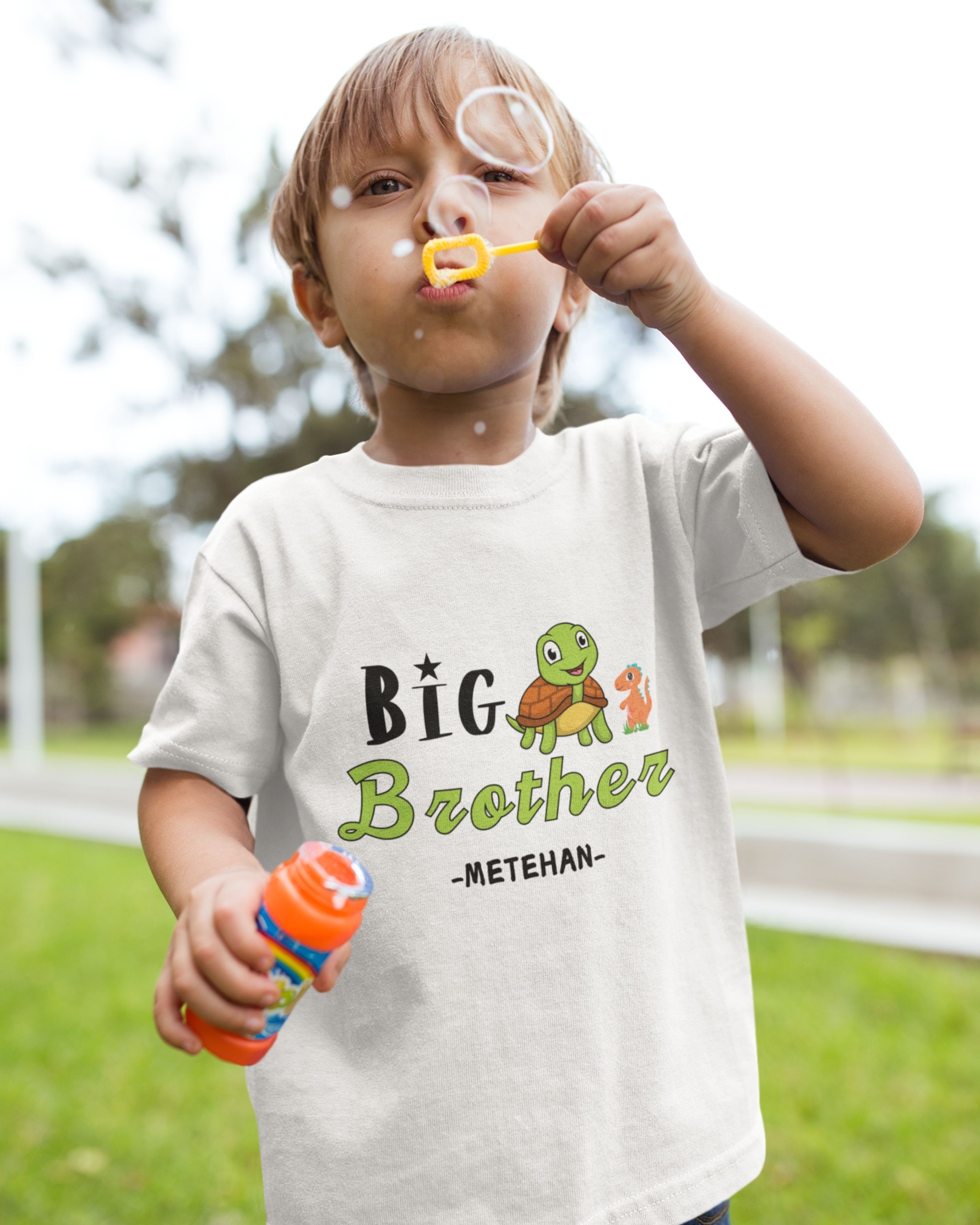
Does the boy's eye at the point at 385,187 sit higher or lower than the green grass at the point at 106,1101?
higher

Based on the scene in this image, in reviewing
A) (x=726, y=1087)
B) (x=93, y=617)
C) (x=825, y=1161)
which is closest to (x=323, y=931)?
(x=726, y=1087)

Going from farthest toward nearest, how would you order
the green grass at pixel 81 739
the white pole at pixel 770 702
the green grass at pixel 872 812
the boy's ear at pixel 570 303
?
1. the green grass at pixel 81 739
2. the white pole at pixel 770 702
3. the green grass at pixel 872 812
4. the boy's ear at pixel 570 303

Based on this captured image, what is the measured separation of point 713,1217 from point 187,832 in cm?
47

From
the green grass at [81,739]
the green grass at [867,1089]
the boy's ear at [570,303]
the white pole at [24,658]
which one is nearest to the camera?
the boy's ear at [570,303]

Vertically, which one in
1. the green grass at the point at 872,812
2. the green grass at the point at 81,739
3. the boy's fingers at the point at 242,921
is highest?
the boy's fingers at the point at 242,921

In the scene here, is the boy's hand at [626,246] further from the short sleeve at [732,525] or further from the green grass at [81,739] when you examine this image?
the green grass at [81,739]

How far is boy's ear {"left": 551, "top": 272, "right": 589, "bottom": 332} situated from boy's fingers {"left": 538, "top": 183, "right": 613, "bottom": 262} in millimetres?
193

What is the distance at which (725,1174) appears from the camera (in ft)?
2.54

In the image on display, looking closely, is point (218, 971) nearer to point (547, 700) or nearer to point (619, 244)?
point (547, 700)

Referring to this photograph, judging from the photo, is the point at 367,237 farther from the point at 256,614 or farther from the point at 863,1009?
the point at 863,1009

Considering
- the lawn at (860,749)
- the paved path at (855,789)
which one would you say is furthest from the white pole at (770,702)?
the paved path at (855,789)

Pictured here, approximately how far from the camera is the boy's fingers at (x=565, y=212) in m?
0.67

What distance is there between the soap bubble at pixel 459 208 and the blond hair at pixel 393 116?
0.05 m

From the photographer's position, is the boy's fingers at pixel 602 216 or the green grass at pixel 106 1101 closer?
the boy's fingers at pixel 602 216
